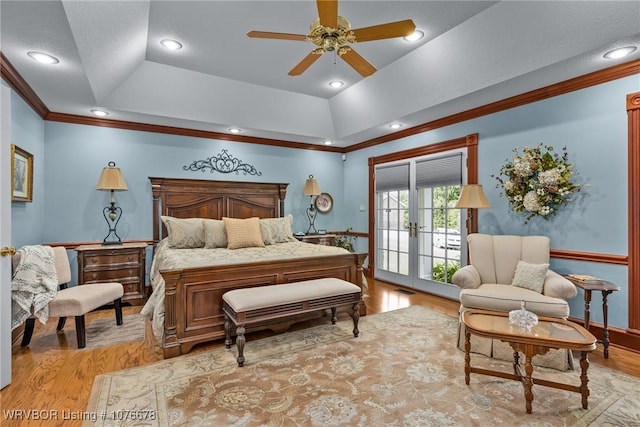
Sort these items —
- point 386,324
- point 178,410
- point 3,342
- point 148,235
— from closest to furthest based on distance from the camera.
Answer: point 178,410, point 3,342, point 386,324, point 148,235

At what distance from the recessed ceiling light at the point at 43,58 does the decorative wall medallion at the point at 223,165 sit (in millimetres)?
2282

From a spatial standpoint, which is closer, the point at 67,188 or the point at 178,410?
the point at 178,410

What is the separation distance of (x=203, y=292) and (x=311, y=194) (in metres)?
3.21

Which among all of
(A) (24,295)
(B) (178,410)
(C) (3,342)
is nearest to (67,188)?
(A) (24,295)

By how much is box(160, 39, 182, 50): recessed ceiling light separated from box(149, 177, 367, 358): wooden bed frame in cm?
200

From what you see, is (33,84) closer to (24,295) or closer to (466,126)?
(24,295)

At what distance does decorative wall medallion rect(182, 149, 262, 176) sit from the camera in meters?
5.07

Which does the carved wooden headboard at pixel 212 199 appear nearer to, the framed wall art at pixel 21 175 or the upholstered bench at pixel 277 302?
the framed wall art at pixel 21 175

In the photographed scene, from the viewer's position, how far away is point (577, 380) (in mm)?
2324

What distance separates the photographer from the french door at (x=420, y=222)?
4.50 meters

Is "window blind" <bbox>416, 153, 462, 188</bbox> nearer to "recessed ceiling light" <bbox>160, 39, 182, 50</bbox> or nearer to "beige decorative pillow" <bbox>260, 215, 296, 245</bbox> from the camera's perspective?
"beige decorative pillow" <bbox>260, 215, 296, 245</bbox>

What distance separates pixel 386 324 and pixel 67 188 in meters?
4.58

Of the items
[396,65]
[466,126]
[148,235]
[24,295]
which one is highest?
[396,65]

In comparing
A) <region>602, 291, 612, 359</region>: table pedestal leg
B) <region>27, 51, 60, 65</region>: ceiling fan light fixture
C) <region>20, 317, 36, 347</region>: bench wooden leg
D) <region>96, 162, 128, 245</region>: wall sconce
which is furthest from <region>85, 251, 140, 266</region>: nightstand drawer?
<region>602, 291, 612, 359</region>: table pedestal leg
